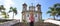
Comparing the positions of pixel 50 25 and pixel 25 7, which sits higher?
pixel 25 7

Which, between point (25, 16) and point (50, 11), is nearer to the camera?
point (25, 16)

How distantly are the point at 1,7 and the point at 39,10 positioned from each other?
11.7m

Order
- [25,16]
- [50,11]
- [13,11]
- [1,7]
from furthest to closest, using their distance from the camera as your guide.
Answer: [13,11]
[50,11]
[1,7]
[25,16]

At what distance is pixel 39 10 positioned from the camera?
1686 inches

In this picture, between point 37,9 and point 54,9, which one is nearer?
point 37,9

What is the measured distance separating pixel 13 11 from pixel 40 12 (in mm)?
17219

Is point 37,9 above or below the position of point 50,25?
above

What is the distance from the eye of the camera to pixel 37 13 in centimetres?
4225

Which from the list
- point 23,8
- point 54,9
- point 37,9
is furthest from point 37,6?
point 54,9

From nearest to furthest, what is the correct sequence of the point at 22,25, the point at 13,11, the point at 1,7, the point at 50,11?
the point at 22,25 → the point at 1,7 → the point at 50,11 → the point at 13,11

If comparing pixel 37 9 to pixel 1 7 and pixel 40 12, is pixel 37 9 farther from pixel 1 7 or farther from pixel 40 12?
pixel 1 7

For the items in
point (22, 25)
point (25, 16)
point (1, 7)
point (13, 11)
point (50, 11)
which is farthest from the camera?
point (13, 11)

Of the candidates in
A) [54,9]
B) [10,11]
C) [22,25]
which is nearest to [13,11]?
[10,11]

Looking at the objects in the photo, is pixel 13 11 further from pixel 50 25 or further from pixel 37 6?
pixel 50 25
